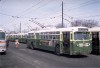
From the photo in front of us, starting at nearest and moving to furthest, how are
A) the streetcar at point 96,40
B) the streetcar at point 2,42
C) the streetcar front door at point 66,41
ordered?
the streetcar front door at point 66,41 → the streetcar at point 96,40 → the streetcar at point 2,42

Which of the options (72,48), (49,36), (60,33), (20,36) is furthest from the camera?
(20,36)

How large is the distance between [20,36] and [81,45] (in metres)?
40.8

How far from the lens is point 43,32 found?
1029 inches

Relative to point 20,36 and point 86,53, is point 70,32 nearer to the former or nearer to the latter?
point 86,53

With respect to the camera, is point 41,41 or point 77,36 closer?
point 77,36

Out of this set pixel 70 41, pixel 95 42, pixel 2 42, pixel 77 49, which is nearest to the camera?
pixel 77 49

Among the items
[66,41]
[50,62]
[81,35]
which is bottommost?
[50,62]

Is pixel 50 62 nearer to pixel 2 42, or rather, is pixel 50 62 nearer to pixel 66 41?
pixel 66 41

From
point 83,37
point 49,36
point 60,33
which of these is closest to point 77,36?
point 83,37

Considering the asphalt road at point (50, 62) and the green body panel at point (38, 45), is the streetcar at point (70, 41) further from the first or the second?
the asphalt road at point (50, 62)

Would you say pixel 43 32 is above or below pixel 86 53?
above

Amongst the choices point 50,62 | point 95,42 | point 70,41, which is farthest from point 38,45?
point 50,62

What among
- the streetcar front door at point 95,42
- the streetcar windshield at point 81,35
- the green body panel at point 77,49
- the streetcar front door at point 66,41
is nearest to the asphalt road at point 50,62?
the green body panel at point 77,49

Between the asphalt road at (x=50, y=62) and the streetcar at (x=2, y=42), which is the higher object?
the streetcar at (x=2, y=42)
